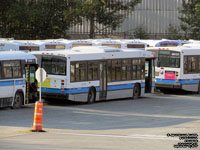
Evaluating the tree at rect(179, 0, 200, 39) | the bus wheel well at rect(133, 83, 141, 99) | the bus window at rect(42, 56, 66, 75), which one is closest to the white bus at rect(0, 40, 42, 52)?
the bus window at rect(42, 56, 66, 75)

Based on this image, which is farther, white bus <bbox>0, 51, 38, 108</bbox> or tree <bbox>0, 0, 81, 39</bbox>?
tree <bbox>0, 0, 81, 39</bbox>

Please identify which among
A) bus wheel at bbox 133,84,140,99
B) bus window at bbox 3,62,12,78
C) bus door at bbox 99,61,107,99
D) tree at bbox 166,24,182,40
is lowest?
bus wheel at bbox 133,84,140,99

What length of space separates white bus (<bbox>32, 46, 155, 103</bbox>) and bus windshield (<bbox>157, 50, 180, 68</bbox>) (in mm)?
1438

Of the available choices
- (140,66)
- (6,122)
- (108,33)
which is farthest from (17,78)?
(108,33)

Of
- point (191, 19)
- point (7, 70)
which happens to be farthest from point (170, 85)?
point (191, 19)

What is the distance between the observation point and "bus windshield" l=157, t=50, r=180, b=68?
39406 millimetres

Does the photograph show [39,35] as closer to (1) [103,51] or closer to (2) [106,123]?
(1) [103,51]

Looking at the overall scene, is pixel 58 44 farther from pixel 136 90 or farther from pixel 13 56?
pixel 13 56

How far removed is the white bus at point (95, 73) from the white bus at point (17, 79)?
1330mm

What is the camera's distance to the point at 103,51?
34.5 metres

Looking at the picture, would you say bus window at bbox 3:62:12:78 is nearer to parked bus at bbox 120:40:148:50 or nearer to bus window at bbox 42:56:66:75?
bus window at bbox 42:56:66:75

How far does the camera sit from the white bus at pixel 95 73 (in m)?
31.6

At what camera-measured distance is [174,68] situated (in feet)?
129

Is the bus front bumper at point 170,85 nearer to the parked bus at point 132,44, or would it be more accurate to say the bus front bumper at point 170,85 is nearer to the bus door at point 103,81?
the bus door at point 103,81
